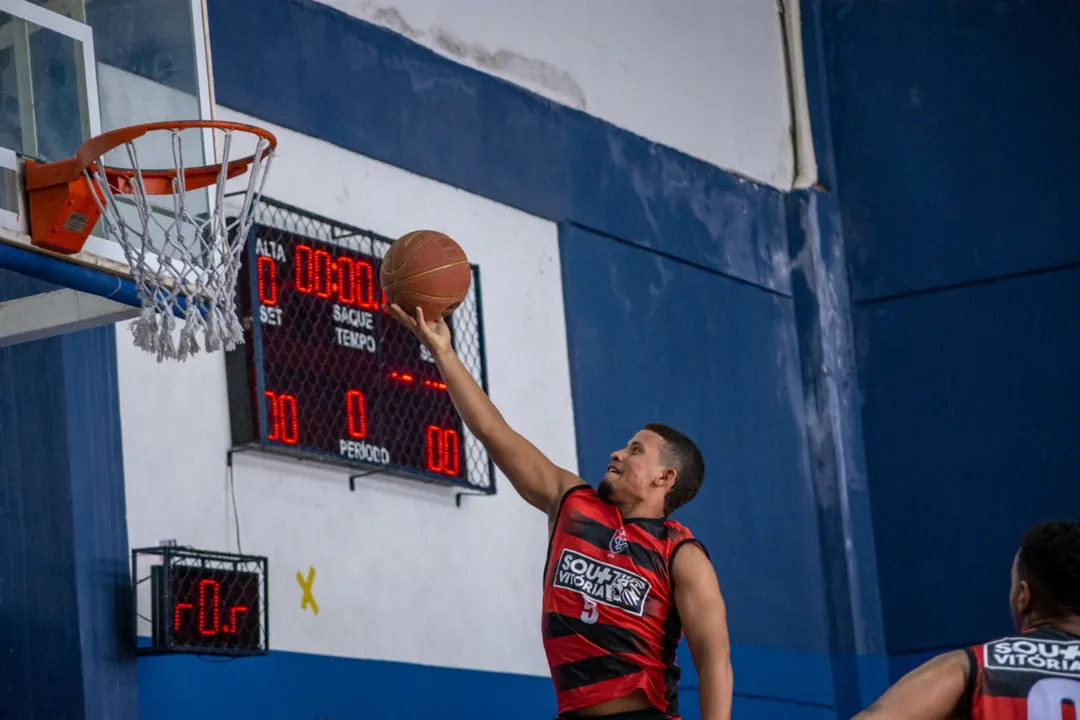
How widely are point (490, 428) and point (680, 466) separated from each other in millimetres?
594

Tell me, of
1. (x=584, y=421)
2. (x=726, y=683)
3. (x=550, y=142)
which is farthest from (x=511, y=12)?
(x=726, y=683)

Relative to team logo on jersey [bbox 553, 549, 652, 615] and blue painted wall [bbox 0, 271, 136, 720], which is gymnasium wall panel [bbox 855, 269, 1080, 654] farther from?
team logo on jersey [bbox 553, 549, 652, 615]

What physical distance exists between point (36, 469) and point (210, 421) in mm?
891

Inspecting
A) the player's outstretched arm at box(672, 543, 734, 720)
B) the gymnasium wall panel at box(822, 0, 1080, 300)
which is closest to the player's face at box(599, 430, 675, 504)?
the player's outstretched arm at box(672, 543, 734, 720)

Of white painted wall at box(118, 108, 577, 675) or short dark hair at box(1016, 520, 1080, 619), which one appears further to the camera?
white painted wall at box(118, 108, 577, 675)

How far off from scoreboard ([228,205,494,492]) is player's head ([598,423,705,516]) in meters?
2.45

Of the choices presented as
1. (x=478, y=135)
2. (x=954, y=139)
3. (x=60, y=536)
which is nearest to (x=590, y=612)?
(x=60, y=536)

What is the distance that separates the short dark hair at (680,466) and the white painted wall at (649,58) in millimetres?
4056

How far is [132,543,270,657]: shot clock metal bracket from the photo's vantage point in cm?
639

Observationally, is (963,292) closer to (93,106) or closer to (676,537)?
(676,537)

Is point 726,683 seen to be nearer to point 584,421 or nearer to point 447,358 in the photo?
point 447,358

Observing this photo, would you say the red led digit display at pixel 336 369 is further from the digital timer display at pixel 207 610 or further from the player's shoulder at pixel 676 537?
the player's shoulder at pixel 676 537

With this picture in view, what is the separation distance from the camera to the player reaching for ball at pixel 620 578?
4.88 m

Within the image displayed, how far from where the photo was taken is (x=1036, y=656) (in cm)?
329
